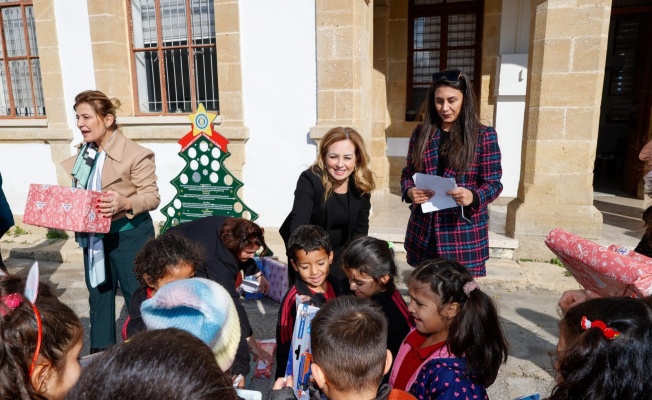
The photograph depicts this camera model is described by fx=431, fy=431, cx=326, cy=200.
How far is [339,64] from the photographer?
15.5 feet

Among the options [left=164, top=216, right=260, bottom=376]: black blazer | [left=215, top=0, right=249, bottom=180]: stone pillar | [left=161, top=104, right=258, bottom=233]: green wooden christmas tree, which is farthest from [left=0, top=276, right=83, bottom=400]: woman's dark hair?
[left=215, top=0, right=249, bottom=180]: stone pillar

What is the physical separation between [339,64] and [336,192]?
2533 millimetres

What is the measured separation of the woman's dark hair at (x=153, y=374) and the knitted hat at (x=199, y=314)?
58 cm

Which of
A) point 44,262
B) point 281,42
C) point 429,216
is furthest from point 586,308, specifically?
point 44,262

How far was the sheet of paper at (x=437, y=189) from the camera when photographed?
2363 millimetres

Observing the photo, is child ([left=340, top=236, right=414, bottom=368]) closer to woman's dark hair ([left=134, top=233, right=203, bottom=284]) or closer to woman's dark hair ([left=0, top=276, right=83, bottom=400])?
woman's dark hair ([left=134, top=233, right=203, bottom=284])

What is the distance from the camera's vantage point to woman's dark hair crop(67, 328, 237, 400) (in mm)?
722

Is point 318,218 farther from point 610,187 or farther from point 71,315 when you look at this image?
point 610,187

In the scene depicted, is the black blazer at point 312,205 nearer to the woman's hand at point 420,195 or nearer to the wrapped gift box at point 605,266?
the woman's hand at point 420,195

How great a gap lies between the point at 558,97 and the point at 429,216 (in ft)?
8.88

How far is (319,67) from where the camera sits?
15.8 ft

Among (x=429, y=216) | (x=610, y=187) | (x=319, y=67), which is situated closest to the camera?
(x=429, y=216)

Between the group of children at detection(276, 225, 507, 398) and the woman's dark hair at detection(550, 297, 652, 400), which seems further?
the group of children at detection(276, 225, 507, 398)

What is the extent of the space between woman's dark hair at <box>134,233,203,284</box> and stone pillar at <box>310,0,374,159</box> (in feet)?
9.49
